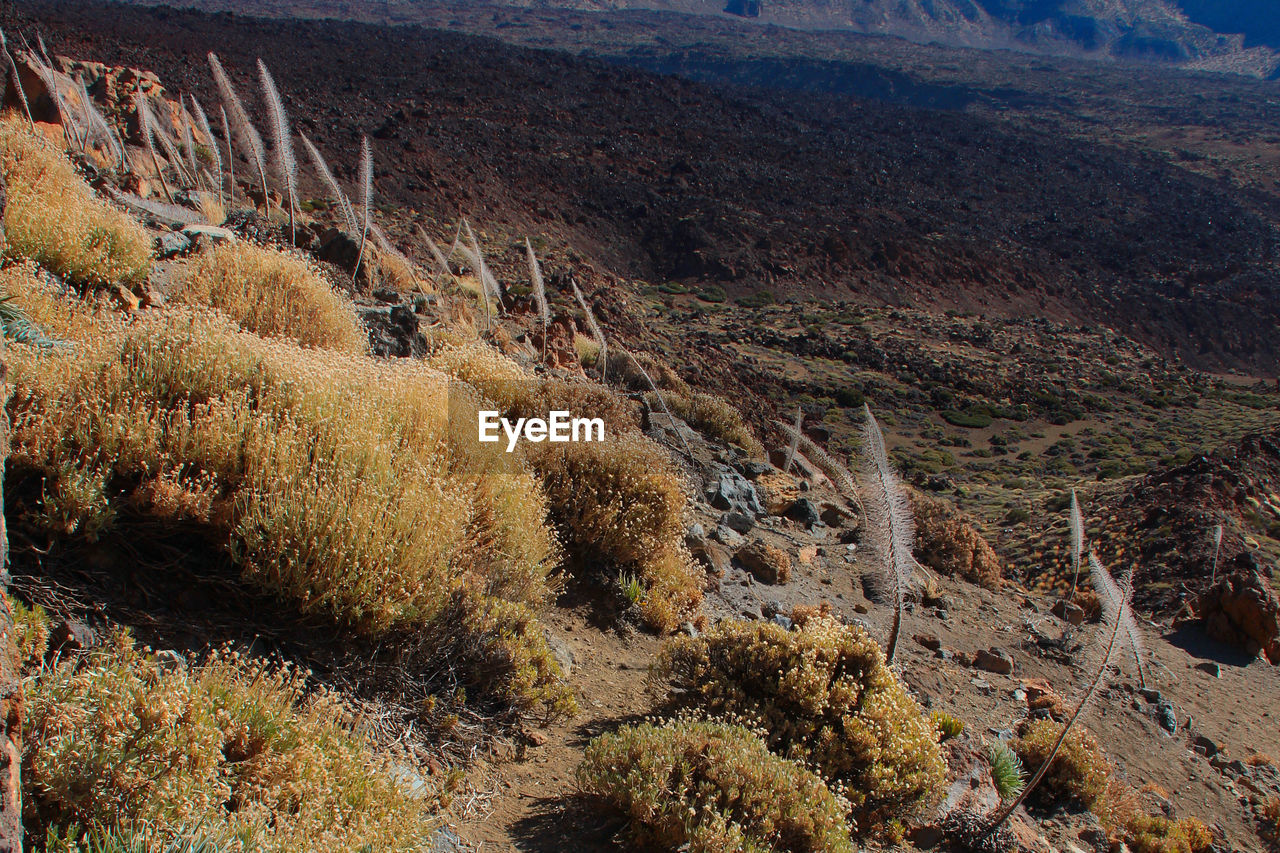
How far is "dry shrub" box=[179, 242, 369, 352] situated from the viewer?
6.65m

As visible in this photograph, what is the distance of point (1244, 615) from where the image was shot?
30.9 feet

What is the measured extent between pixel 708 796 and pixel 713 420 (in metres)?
8.01

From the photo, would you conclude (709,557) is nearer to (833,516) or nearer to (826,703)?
(826,703)

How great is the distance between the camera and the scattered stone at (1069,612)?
28.3ft

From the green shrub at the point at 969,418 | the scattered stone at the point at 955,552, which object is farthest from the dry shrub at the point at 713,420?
the green shrub at the point at 969,418

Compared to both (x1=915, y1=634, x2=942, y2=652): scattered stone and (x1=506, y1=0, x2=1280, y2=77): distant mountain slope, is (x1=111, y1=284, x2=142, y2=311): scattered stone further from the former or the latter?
(x1=506, y1=0, x2=1280, y2=77): distant mountain slope

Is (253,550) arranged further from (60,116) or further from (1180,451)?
(1180,451)

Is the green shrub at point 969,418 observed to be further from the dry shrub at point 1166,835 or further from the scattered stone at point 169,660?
the scattered stone at point 169,660

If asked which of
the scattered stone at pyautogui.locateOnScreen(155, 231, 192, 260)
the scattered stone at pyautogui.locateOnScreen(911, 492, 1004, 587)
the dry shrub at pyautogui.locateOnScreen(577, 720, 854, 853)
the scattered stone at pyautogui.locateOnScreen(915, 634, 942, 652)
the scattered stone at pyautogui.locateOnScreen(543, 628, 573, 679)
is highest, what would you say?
the scattered stone at pyautogui.locateOnScreen(155, 231, 192, 260)

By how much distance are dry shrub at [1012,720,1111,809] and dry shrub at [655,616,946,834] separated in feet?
4.32

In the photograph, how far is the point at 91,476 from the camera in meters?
3.22

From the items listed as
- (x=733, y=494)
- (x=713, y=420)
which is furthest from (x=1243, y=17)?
(x=733, y=494)

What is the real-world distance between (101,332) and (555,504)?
2.79 metres

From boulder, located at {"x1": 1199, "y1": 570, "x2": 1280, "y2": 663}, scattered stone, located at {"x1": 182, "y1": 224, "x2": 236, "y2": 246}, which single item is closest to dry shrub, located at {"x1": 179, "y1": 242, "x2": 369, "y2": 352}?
scattered stone, located at {"x1": 182, "y1": 224, "x2": 236, "y2": 246}
